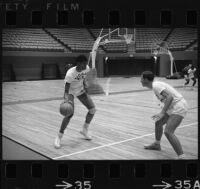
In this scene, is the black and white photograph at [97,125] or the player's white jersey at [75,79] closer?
the black and white photograph at [97,125]

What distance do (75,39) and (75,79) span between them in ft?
72.8

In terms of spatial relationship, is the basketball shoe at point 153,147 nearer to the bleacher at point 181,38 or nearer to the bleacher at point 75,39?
the bleacher at point 75,39

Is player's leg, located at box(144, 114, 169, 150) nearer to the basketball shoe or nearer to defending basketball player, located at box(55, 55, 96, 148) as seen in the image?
the basketball shoe

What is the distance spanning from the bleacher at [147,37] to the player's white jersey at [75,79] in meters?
22.5

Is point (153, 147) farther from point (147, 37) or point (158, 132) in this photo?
point (147, 37)

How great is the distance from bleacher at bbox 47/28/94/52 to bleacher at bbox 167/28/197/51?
7.61m

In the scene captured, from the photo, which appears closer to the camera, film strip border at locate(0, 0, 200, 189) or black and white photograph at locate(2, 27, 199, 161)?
film strip border at locate(0, 0, 200, 189)

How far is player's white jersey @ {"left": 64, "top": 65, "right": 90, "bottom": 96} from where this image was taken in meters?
4.94

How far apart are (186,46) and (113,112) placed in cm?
2042

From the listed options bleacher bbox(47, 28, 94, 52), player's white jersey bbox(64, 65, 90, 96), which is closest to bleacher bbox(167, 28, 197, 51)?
bleacher bbox(47, 28, 94, 52)

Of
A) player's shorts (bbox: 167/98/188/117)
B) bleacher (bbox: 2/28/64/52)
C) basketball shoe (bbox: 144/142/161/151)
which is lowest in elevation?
basketball shoe (bbox: 144/142/161/151)
